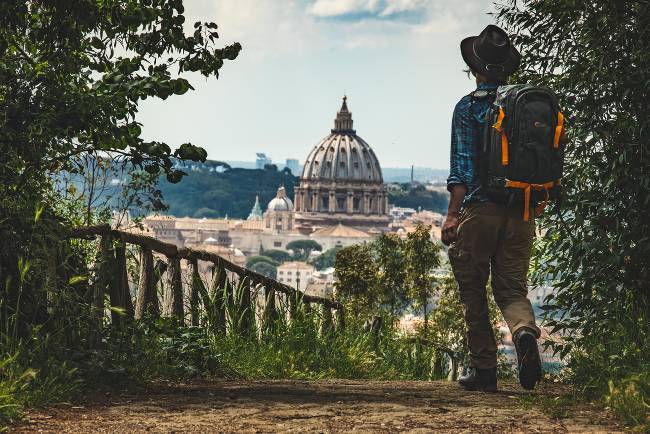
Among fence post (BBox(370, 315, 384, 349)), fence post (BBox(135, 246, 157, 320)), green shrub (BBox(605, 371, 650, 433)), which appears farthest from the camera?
fence post (BBox(370, 315, 384, 349))

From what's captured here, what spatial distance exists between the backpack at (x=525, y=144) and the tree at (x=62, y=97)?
91 cm

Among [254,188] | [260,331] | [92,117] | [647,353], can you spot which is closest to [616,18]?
[647,353]

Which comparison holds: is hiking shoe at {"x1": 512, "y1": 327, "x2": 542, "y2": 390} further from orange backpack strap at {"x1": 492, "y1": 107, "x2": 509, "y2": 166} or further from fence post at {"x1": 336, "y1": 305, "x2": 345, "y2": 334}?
fence post at {"x1": 336, "y1": 305, "x2": 345, "y2": 334}

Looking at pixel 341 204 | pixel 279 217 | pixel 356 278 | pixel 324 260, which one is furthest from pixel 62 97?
pixel 279 217

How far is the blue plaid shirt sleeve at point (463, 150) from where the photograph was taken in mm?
4180

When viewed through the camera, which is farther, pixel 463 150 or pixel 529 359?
pixel 463 150

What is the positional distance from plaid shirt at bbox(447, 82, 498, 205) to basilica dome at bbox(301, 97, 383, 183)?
135761 mm

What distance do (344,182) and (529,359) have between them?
138m

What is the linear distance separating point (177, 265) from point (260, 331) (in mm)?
820

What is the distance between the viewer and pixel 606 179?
14.5 ft

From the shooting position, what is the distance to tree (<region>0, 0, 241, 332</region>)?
367 centimetres

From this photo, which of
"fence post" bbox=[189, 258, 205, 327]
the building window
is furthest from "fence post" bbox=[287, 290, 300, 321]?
the building window

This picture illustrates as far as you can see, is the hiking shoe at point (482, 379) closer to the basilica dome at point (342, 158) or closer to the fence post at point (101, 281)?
the fence post at point (101, 281)

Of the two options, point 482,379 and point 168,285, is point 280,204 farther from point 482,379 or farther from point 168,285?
point 482,379
